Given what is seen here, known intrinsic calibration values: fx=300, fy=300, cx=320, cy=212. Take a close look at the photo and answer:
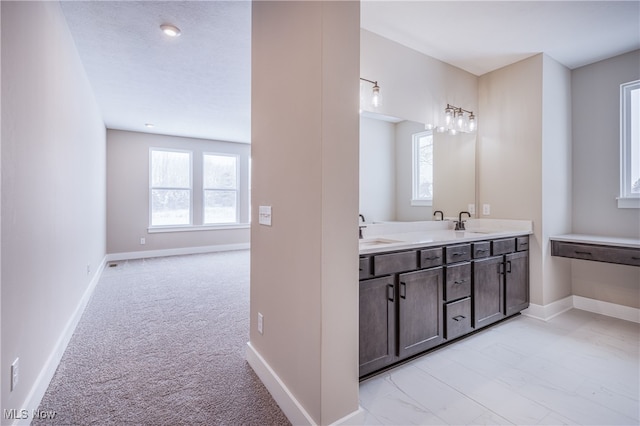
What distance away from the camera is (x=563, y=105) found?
3.30m

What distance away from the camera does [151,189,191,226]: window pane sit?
635 centimetres

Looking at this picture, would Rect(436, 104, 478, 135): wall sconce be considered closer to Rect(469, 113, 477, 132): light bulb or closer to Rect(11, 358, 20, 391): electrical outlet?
Rect(469, 113, 477, 132): light bulb

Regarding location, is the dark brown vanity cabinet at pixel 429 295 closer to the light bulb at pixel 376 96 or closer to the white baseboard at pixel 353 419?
the white baseboard at pixel 353 419

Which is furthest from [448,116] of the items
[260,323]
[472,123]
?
[260,323]

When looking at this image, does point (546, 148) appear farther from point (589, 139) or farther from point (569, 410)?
point (569, 410)

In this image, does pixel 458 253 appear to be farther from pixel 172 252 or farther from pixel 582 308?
pixel 172 252

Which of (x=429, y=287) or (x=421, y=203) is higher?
(x=421, y=203)

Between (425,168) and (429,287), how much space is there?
1.43 meters

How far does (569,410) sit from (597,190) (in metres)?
2.60

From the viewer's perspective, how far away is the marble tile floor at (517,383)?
64.7 inches

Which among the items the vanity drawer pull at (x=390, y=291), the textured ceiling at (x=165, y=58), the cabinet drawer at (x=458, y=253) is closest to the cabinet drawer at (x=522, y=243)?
the cabinet drawer at (x=458, y=253)

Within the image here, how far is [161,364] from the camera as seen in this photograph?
7.08 ft

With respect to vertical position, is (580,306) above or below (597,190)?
below

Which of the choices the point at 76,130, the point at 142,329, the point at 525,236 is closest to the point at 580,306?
the point at 525,236
